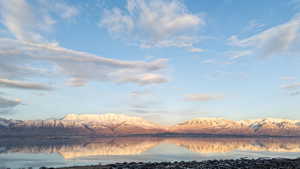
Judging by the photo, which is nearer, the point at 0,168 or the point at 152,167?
the point at 152,167

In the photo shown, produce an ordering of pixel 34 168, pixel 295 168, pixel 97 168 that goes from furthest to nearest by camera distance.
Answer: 1. pixel 34 168
2. pixel 97 168
3. pixel 295 168

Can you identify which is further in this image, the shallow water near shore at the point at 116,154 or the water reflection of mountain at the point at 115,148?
the water reflection of mountain at the point at 115,148

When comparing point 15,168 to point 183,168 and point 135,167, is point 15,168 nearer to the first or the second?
point 135,167

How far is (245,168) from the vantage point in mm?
30422

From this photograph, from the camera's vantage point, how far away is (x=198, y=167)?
102 ft

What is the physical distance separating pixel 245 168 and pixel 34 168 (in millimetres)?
29546

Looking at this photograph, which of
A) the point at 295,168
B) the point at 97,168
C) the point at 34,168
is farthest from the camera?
the point at 34,168

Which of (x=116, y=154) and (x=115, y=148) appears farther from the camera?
(x=115, y=148)

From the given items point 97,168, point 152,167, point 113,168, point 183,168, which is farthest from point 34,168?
point 183,168

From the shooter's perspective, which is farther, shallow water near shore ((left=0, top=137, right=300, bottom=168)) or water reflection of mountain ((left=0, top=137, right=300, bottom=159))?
water reflection of mountain ((left=0, top=137, right=300, bottom=159))

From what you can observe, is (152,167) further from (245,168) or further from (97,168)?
(245,168)

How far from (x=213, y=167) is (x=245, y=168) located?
138 inches

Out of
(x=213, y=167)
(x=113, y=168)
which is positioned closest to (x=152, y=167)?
(x=113, y=168)

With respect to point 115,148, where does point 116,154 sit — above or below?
above
